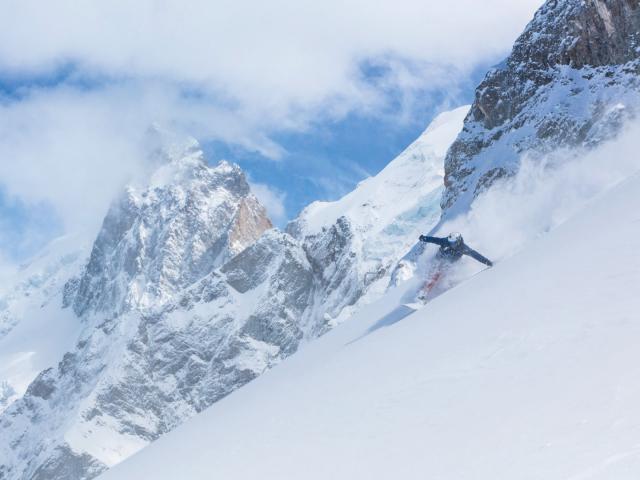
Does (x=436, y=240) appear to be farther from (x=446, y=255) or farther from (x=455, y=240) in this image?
(x=446, y=255)

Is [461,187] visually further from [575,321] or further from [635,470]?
[635,470]

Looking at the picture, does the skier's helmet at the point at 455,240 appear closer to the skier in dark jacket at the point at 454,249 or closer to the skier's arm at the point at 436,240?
the skier in dark jacket at the point at 454,249

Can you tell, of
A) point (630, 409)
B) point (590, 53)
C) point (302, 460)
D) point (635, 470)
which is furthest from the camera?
point (590, 53)

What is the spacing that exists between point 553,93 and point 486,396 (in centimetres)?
5935

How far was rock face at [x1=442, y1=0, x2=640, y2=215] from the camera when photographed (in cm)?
5647

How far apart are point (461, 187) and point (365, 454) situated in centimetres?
6366

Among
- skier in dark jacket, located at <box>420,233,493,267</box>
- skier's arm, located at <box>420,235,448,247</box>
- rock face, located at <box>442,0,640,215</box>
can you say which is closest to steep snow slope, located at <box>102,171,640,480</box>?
skier's arm, located at <box>420,235,448,247</box>

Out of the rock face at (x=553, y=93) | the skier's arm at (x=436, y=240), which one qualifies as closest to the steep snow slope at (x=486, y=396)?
the skier's arm at (x=436, y=240)

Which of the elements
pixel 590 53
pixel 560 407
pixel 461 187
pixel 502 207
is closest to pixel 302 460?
pixel 560 407

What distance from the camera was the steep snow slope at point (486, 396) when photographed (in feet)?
27.2

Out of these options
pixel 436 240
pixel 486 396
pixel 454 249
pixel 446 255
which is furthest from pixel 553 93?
A: pixel 486 396

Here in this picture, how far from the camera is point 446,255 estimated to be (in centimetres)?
2772

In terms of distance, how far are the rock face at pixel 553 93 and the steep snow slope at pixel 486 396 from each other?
115 ft

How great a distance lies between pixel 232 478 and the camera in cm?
1186
